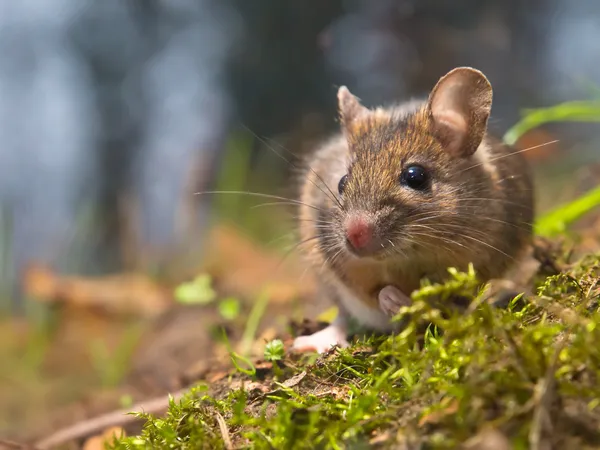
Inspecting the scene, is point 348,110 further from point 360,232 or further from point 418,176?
point 360,232

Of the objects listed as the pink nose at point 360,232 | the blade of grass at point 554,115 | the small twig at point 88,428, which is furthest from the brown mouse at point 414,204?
the small twig at point 88,428

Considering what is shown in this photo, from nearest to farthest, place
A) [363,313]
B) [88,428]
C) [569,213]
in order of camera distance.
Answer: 1. [363,313]
2. [88,428]
3. [569,213]

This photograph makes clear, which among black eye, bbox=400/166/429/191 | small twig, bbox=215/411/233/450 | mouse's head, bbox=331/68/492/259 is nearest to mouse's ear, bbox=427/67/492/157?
mouse's head, bbox=331/68/492/259

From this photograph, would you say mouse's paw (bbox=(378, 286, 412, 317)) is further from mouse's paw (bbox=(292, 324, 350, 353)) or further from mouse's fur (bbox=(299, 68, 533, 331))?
mouse's paw (bbox=(292, 324, 350, 353))

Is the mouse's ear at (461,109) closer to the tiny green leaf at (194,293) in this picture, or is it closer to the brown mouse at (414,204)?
the brown mouse at (414,204)

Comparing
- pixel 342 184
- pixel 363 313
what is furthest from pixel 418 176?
pixel 363 313
